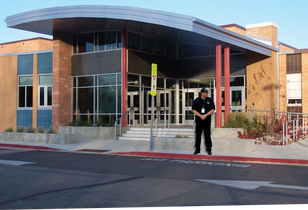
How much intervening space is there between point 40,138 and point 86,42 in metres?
6.75

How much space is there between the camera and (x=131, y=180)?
6.95 meters

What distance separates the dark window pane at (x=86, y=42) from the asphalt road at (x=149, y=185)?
37.4 feet

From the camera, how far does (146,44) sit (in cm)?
1958

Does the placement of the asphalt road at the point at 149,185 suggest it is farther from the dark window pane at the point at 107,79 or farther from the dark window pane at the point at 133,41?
the dark window pane at the point at 133,41

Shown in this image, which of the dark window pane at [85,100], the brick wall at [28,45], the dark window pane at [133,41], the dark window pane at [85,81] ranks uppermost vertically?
the brick wall at [28,45]

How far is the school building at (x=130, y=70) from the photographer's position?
689 inches

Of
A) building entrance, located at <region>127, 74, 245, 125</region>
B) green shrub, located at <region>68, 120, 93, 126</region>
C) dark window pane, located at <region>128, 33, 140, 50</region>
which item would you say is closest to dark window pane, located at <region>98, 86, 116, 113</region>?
building entrance, located at <region>127, 74, 245, 125</region>

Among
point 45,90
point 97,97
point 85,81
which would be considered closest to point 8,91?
point 45,90

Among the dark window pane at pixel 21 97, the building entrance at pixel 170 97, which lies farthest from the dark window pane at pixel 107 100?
the dark window pane at pixel 21 97

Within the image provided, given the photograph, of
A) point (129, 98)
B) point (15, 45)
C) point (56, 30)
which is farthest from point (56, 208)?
point (15, 45)

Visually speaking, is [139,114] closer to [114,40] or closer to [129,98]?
[129,98]

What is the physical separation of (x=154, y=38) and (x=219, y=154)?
10.7m

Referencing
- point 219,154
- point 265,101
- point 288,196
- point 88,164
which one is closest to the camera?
point 288,196

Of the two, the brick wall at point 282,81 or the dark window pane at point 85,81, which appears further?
the brick wall at point 282,81
